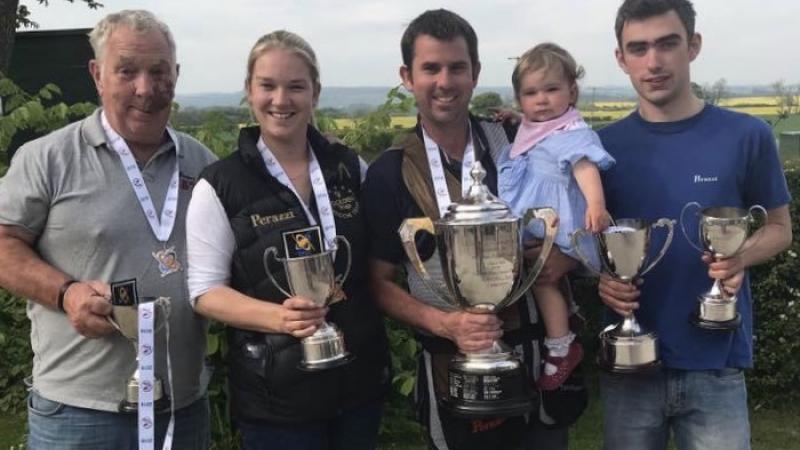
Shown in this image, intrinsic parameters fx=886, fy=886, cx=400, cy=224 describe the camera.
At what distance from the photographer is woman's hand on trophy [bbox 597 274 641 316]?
115 inches

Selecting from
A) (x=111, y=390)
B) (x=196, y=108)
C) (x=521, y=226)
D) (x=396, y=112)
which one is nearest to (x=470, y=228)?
(x=521, y=226)

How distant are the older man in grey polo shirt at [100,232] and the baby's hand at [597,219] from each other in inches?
52.9

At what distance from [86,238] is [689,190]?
77.7 inches

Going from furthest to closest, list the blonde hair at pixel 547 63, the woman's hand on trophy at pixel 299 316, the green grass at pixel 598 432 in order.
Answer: the green grass at pixel 598 432, the blonde hair at pixel 547 63, the woman's hand on trophy at pixel 299 316

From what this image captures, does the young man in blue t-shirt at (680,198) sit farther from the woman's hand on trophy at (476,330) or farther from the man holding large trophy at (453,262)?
the woman's hand on trophy at (476,330)

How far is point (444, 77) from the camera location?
9.69 ft

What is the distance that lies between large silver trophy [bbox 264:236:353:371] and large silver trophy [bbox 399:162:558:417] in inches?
10.5

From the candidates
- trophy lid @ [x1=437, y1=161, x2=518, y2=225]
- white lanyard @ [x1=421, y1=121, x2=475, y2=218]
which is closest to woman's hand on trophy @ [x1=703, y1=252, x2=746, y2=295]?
trophy lid @ [x1=437, y1=161, x2=518, y2=225]

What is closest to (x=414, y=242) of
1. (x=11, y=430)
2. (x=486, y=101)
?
(x=486, y=101)

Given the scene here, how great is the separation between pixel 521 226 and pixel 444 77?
0.57 m

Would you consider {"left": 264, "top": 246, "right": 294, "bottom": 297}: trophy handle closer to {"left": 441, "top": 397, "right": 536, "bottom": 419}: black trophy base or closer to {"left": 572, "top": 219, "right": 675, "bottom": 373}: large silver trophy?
{"left": 441, "top": 397, "right": 536, "bottom": 419}: black trophy base

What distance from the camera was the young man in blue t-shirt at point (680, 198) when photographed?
296 centimetres

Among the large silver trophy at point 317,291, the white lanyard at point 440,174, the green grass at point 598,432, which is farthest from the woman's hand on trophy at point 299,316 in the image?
the green grass at point 598,432

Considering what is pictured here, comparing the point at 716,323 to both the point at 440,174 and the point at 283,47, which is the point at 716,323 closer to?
the point at 440,174
